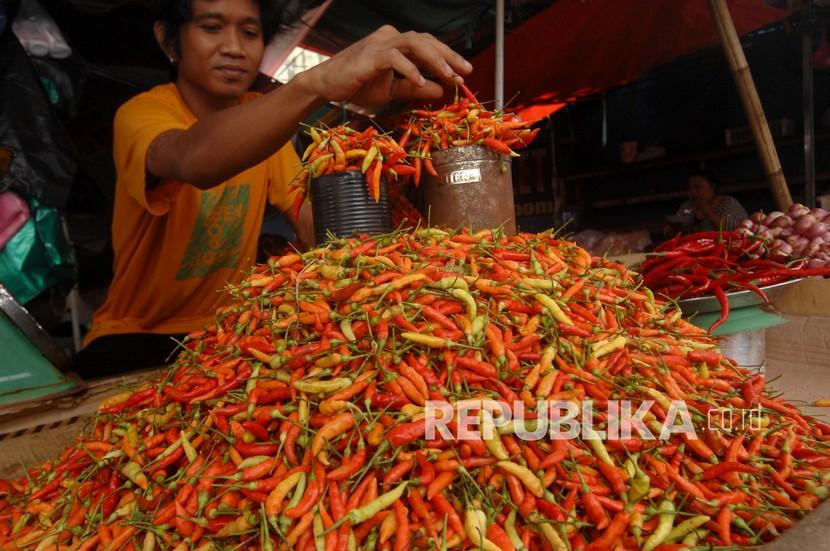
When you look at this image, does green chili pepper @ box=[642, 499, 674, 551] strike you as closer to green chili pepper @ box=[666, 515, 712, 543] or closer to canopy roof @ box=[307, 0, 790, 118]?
green chili pepper @ box=[666, 515, 712, 543]

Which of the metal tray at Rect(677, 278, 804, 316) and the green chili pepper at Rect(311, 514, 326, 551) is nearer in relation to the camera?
the green chili pepper at Rect(311, 514, 326, 551)

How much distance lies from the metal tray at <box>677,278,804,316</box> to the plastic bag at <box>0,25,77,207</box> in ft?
11.7

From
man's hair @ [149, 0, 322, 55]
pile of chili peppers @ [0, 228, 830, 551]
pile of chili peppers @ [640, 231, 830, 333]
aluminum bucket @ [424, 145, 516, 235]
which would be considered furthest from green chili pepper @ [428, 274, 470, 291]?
man's hair @ [149, 0, 322, 55]

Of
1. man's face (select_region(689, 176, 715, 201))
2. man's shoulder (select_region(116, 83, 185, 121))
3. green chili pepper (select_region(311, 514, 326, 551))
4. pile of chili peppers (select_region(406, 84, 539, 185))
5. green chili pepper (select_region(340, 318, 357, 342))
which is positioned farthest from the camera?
man's face (select_region(689, 176, 715, 201))

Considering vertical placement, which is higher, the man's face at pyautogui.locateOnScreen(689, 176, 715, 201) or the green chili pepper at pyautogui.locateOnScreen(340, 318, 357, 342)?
the man's face at pyautogui.locateOnScreen(689, 176, 715, 201)

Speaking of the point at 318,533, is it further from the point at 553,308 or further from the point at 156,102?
the point at 156,102

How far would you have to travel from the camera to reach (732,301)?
7.37 ft

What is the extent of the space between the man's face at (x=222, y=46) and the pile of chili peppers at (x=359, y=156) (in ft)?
3.82

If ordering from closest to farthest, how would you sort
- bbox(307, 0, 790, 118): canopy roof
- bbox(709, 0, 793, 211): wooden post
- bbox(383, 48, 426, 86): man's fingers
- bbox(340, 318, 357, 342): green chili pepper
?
bbox(340, 318, 357, 342): green chili pepper
bbox(383, 48, 426, 86): man's fingers
bbox(709, 0, 793, 211): wooden post
bbox(307, 0, 790, 118): canopy roof

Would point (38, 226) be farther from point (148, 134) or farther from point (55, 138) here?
point (148, 134)

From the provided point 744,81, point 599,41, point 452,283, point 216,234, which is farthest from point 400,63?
point 599,41

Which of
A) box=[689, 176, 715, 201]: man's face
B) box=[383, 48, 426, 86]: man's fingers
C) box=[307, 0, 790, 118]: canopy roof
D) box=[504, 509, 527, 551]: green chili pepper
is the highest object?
box=[307, 0, 790, 118]: canopy roof

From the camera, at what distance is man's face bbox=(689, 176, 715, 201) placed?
5.70 metres

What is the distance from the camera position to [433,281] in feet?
4.81
